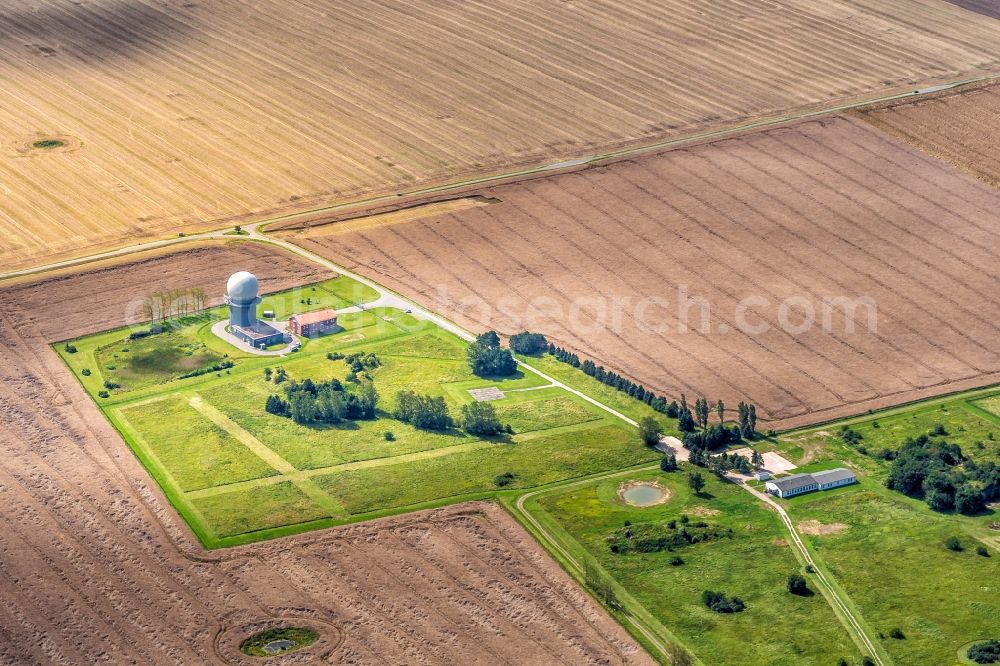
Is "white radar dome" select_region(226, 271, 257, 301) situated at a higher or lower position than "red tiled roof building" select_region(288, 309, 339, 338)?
higher

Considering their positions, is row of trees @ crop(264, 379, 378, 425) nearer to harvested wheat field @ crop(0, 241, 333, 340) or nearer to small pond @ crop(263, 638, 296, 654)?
harvested wheat field @ crop(0, 241, 333, 340)

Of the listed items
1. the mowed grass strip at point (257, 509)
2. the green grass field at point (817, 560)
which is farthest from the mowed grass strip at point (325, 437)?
the green grass field at point (817, 560)

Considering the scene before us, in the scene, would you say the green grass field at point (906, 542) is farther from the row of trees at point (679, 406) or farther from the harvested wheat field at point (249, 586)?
the harvested wheat field at point (249, 586)

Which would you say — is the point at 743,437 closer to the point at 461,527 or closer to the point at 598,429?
the point at 598,429

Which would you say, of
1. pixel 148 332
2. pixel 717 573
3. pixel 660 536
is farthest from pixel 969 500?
pixel 148 332

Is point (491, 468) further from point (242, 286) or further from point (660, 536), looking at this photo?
point (242, 286)

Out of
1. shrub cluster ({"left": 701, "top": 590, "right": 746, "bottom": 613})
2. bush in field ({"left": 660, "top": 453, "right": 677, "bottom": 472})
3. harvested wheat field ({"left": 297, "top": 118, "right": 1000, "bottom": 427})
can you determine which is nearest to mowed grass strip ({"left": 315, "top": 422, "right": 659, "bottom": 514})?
bush in field ({"left": 660, "top": 453, "right": 677, "bottom": 472})
